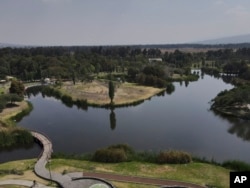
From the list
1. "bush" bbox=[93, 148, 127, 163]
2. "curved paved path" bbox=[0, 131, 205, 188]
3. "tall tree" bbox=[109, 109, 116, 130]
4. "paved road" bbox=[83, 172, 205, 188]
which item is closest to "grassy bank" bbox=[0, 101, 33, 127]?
"tall tree" bbox=[109, 109, 116, 130]

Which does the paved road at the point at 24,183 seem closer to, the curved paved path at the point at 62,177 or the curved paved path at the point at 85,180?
the curved paved path at the point at 85,180

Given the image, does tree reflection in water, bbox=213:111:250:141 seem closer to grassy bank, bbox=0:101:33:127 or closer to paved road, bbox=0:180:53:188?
paved road, bbox=0:180:53:188

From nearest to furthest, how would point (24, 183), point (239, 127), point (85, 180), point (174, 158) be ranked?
point (85, 180) < point (24, 183) < point (174, 158) < point (239, 127)

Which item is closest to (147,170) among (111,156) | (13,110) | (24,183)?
(111,156)

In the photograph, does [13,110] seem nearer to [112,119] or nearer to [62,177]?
[112,119]

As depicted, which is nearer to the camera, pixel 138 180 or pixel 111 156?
pixel 138 180

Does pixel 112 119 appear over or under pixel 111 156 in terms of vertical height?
under

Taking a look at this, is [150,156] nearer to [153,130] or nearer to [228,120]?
[153,130]
